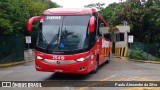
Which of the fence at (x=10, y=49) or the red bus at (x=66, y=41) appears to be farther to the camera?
the fence at (x=10, y=49)

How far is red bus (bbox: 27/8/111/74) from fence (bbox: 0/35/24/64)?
959 centimetres

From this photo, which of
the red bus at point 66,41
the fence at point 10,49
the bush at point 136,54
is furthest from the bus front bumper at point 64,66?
the bush at point 136,54

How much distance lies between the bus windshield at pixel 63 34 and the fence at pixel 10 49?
9.70 meters

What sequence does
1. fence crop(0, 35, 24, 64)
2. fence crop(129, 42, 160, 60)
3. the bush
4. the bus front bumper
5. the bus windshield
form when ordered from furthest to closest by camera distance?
fence crop(129, 42, 160, 60), the bush, fence crop(0, 35, 24, 64), the bus windshield, the bus front bumper

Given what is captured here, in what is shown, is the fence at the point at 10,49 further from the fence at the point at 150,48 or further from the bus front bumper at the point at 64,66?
the fence at the point at 150,48

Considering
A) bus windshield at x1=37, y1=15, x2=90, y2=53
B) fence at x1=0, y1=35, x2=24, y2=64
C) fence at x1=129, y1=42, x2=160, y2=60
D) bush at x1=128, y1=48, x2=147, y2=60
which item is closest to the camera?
bus windshield at x1=37, y1=15, x2=90, y2=53

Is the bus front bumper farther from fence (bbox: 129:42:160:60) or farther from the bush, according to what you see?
fence (bbox: 129:42:160:60)

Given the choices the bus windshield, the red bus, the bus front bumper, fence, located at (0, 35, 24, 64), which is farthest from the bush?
the bus front bumper

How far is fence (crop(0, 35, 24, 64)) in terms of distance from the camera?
2398 cm

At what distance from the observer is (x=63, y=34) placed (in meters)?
14.6

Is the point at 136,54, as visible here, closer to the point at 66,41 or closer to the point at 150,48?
the point at 150,48

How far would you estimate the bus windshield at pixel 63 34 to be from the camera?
47.1 feet

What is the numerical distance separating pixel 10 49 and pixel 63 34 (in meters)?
11.2

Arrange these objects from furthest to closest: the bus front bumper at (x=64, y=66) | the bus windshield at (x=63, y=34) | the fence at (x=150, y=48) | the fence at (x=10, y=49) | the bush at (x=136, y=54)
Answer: the fence at (x=150, y=48) → the bush at (x=136, y=54) → the fence at (x=10, y=49) → the bus windshield at (x=63, y=34) → the bus front bumper at (x=64, y=66)
